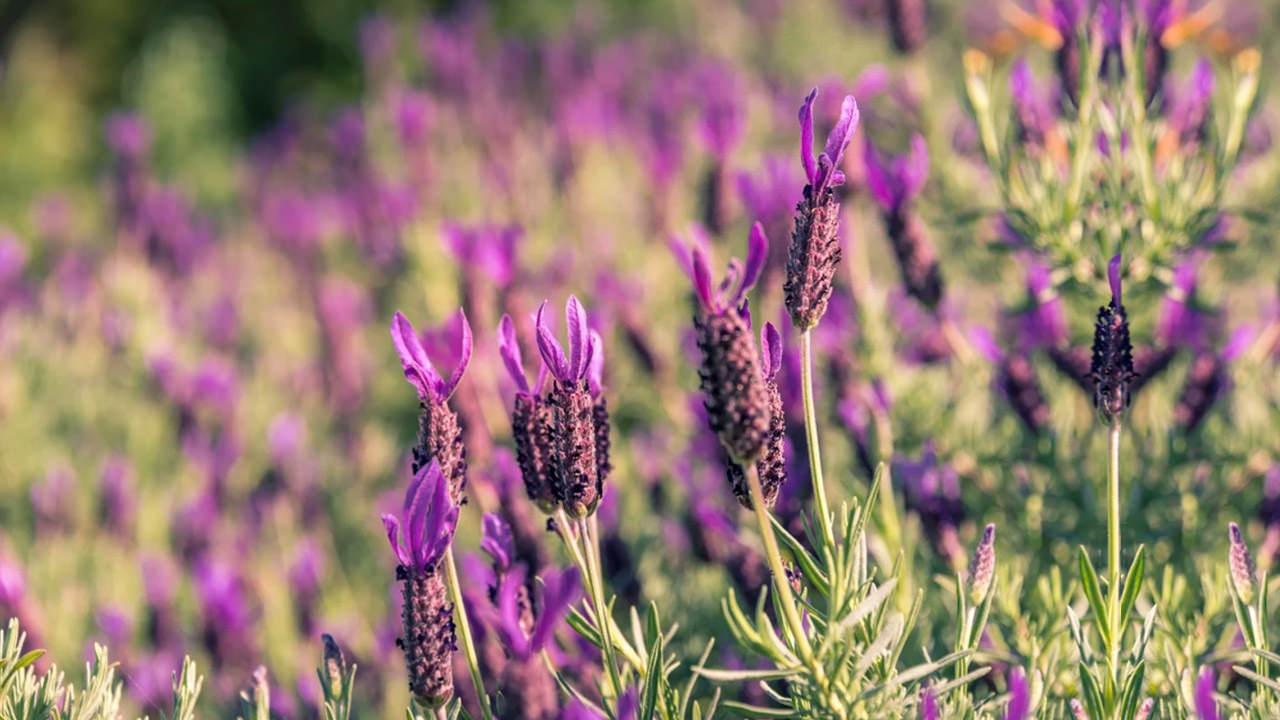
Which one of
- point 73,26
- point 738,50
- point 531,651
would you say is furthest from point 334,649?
point 73,26

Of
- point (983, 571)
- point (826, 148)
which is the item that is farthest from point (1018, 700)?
point (826, 148)

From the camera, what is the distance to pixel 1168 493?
149 centimetres

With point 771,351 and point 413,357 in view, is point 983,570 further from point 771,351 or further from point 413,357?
point 413,357

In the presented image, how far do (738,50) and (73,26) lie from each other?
386 centimetres

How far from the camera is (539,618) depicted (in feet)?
3.34

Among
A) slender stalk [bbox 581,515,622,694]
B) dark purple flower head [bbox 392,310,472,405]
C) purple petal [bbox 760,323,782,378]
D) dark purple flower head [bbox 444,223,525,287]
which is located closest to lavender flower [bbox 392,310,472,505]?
dark purple flower head [bbox 392,310,472,405]

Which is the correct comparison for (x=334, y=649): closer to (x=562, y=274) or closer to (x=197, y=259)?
(x=562, y=274)

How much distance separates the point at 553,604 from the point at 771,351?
0.89ft

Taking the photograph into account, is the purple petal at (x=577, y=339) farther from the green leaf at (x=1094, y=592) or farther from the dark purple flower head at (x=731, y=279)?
the green leaf at (x=1094, y=592)

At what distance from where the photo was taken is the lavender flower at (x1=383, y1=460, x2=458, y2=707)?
0.88 m

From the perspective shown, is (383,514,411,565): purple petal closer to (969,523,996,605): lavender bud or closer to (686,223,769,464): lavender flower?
(686,223,769,464): lavender flower

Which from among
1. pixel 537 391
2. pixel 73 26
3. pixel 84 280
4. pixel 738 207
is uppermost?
pixel 73 26

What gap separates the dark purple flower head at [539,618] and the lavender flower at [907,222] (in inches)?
22.2

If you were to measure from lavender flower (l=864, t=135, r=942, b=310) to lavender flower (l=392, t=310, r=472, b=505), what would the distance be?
60cm
